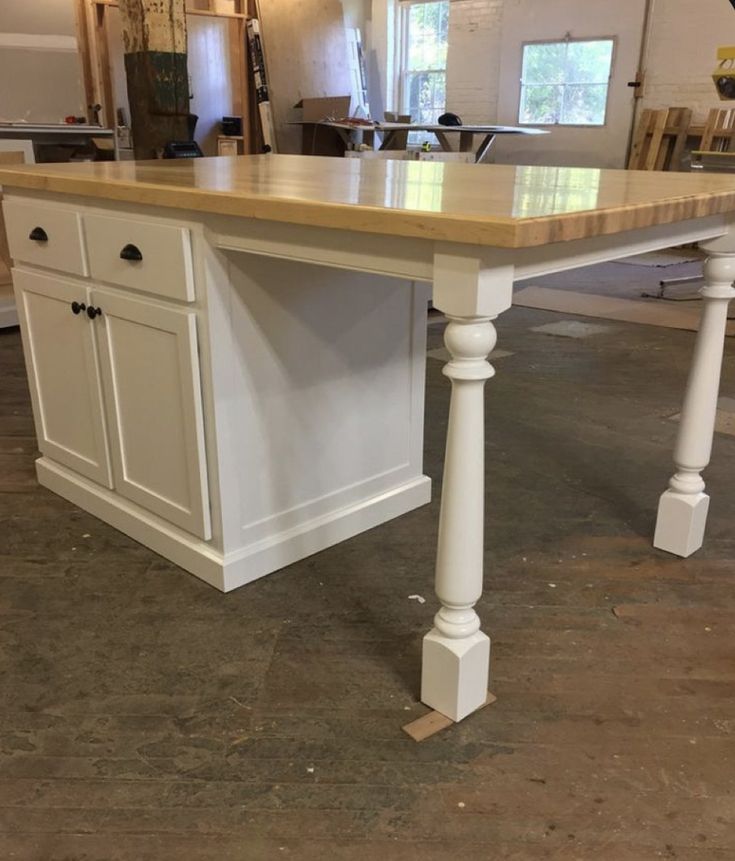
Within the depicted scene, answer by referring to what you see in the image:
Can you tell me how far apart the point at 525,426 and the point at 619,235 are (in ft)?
5.00

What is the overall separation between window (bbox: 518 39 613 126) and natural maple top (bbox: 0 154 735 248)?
6.02 metres

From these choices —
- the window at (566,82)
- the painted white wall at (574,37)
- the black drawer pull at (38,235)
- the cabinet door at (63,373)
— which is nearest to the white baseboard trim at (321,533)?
the cabinet door at (63,373)

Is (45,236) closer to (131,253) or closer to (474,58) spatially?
(131,253)

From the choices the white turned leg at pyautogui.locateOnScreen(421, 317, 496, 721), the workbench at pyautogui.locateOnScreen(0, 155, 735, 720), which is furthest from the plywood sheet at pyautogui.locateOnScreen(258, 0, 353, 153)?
the white turned leg at pyautogui.locateOnScreen(421, 317, 496, 721)

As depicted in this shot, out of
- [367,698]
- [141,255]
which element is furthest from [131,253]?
[367,698]

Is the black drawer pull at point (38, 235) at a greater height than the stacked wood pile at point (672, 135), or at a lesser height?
lesser

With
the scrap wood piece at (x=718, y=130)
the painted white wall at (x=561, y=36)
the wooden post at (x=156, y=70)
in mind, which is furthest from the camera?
the painted white wall at (x=561, y=36)

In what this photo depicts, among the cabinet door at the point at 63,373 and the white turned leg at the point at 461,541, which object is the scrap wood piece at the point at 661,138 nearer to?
the cabinet door at the point at 63,373

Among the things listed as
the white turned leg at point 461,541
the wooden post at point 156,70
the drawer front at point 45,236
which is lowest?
the white turned leg at point 461,541

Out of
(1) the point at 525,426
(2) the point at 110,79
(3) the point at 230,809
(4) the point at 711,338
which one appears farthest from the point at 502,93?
(3) the point at 230,809

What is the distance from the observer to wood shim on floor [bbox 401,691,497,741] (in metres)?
1.39

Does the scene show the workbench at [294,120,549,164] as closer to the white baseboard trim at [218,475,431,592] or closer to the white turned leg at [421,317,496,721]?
the white baseboard trim at [218,475,431,592]

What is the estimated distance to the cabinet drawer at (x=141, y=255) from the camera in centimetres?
162

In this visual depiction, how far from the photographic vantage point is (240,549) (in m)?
1.84
